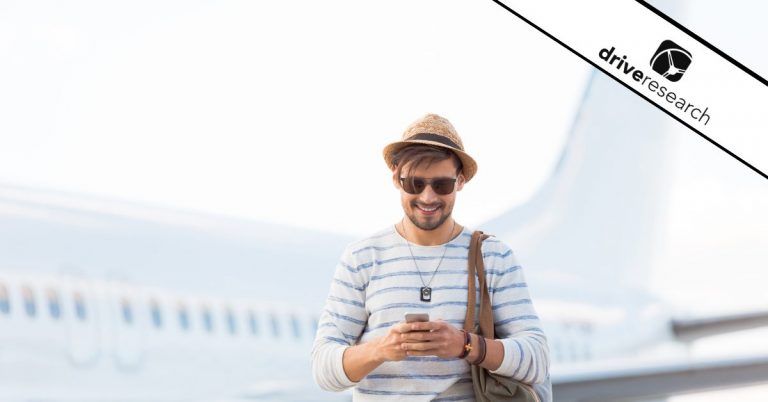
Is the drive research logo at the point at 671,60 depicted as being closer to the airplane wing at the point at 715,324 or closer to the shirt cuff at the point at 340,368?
the shirt cuff at the point at 340,368

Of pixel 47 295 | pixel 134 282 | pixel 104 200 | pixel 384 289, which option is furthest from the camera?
pixel 104 200

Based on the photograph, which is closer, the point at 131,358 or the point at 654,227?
the point at 131,358

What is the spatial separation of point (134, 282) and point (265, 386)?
127cm

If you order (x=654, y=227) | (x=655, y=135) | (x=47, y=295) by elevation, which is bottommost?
(x=47, y=295)

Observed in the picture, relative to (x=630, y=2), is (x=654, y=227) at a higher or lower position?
higher

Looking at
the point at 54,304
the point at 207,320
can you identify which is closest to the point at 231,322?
the point at 207,320

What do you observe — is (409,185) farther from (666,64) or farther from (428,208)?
(666,64)

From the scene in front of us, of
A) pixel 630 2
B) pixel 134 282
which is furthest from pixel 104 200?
pixel 630 2

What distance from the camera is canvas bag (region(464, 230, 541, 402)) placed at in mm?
2439

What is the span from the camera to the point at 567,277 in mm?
13125

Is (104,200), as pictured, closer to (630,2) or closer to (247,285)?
(247,285)

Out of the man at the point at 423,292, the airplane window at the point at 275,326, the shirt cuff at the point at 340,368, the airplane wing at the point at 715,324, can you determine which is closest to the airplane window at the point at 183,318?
the airplane window at the point at 275,326

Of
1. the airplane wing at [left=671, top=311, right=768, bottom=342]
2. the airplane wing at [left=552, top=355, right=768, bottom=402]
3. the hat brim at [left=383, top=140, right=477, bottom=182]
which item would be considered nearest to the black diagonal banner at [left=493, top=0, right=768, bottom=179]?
the airplane wing at [left=552, top=355, right=768, bottom=402]

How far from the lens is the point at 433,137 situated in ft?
8.20
